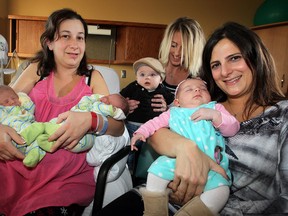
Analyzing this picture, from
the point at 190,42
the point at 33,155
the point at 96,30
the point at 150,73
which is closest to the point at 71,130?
the point at 33,155

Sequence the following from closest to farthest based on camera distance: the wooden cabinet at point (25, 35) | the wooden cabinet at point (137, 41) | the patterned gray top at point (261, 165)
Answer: the patterned gray top at point (261, 165)
the wooden cabinet at point (25, 35)
the wooden cabinet at point (137, 41)

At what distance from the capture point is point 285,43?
407cm

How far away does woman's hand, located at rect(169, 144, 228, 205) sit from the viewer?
46.3 inches

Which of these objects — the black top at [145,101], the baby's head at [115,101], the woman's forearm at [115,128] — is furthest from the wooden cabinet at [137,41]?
the woman's forearm at [115,128]

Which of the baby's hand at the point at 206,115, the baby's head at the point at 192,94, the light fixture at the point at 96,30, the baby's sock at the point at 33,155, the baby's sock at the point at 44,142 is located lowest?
the baby's sock at the point at 33,155

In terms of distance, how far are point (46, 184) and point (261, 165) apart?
1.03 meters

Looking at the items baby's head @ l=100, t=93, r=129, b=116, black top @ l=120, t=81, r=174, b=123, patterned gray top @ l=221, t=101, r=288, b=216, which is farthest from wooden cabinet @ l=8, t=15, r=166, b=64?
patterned gray top @ l=221, t=101, r=288, b=216

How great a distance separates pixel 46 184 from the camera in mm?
1315

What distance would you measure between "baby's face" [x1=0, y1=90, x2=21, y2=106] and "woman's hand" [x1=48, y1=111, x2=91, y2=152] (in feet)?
1.01

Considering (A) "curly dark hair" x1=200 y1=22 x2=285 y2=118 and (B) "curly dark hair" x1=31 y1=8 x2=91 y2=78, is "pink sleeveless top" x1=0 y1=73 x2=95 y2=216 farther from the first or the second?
(A) "curly dark hair" x1=200 y1=22 x2=285 y2=118

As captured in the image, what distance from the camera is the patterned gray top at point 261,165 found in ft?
3.79

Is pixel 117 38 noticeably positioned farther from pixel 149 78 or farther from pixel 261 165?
pixel 261 165

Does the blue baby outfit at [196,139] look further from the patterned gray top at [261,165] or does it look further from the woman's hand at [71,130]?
the woman's hand at [71,130]

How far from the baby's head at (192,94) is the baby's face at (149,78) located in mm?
732
